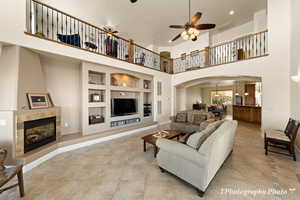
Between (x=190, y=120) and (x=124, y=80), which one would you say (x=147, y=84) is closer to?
(x=124, y=80)

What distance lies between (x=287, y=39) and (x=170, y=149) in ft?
16.5

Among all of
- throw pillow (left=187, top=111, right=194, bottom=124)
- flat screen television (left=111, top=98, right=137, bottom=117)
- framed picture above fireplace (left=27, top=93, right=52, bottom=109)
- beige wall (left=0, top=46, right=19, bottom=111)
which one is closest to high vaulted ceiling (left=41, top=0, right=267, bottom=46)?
beige wall (left=0, top=46, right=19, bottom=111)

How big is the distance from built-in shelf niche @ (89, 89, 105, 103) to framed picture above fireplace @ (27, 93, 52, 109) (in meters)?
1.25

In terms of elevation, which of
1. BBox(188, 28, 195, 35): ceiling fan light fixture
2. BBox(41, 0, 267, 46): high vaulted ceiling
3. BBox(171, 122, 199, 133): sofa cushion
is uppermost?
BBox(41, 0, 267, 46): high vaulted ceiling

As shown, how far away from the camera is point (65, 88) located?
4.06m

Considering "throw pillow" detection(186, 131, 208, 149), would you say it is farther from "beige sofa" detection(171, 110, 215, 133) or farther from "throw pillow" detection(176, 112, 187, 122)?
"throw pillow" detection(176, 112, 187, 122)

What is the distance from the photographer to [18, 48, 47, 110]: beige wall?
2.59 meters

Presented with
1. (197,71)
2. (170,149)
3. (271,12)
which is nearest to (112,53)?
(197,71)

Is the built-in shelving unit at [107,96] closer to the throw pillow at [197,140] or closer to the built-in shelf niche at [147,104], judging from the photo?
the built-in shelf niche at [147,104]

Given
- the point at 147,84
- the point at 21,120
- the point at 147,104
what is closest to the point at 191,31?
Answer: the point at 147,84

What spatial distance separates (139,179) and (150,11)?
6017 millimetres

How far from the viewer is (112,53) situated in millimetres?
5016

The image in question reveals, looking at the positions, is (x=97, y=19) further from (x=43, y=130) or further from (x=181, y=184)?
(x=181, y=184)

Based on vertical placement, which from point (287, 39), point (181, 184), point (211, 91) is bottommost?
point (181, 184)
